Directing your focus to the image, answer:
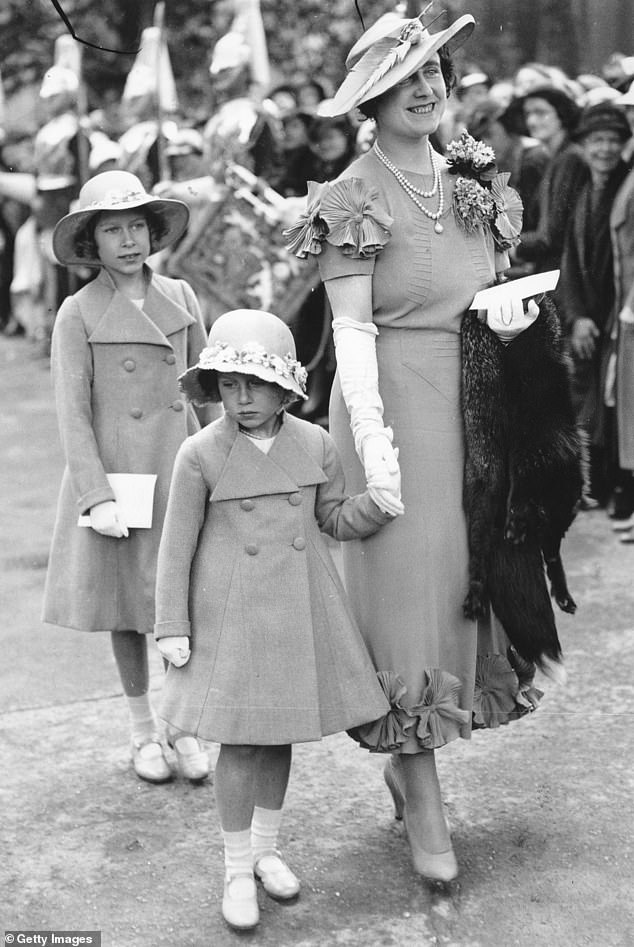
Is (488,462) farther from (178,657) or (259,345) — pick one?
(178,657)

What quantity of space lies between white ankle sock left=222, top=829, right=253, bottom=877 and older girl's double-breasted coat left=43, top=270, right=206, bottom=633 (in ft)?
3.15

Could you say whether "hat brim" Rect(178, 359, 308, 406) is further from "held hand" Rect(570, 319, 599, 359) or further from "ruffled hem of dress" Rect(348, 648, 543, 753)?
"held hand" Rect(570, 319, 599, 359)

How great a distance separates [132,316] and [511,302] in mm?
1307

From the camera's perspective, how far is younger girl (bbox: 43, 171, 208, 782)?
13.2 feet

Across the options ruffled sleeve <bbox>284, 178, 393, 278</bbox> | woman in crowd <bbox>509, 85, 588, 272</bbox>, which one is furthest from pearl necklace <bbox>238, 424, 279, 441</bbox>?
woman in crowd <bbox>509, 85, 588, 272</bbox>

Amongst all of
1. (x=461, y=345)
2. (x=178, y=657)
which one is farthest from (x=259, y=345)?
(x=178, y=657)

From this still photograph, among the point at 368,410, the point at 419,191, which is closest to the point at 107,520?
the point at 368,410

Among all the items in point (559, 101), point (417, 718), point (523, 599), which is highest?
point (559, 101)

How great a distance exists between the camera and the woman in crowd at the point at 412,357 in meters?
3.31

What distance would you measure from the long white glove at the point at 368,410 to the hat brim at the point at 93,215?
1026mm

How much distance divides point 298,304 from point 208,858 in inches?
184

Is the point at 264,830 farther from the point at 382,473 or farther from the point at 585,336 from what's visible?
the point at 585,336

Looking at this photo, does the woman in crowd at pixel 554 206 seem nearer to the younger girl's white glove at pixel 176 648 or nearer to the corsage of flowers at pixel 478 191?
the corsage of flowers at pixel 478 191

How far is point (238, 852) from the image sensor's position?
3328 mm
